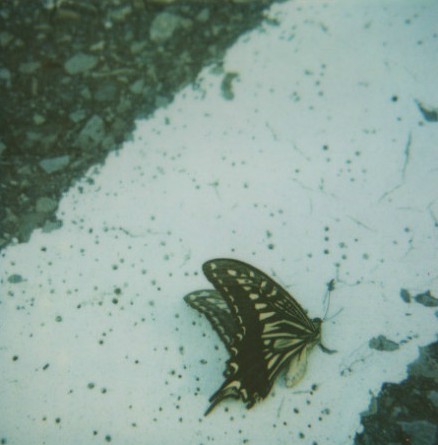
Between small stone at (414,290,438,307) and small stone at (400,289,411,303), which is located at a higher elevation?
small stone at (400,289,411,303)

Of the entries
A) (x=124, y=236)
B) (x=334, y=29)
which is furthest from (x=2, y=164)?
(x=334, y=29)

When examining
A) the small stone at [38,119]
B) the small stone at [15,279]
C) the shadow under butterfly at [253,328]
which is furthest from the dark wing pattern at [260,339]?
the small stone at [38,119]

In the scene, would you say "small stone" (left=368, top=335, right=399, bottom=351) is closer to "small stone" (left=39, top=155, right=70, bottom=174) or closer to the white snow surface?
the white snow surface

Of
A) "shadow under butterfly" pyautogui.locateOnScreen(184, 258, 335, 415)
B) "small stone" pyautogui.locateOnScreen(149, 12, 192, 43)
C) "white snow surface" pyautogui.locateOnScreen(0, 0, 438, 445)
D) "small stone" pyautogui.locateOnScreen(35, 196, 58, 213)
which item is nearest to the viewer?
"shadow under butterfly" pyautogui.locateOnScreen(184, 258, 335, 415)

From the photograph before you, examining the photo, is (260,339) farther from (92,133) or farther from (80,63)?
(80,63)

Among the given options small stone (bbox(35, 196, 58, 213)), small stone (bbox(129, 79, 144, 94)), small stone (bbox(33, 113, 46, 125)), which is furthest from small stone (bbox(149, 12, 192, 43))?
small stone (bbox(35, 196, 58, 213))

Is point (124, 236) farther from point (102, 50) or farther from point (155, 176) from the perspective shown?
point (102, 50)

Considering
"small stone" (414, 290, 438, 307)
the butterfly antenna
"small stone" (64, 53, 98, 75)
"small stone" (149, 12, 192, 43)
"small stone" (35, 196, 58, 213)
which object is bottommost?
"small stone" (414, 290, 438, 307)
